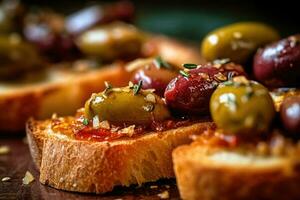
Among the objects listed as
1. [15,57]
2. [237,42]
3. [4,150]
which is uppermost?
[237,42]

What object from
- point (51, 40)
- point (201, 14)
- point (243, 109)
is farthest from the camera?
point (201, 14)

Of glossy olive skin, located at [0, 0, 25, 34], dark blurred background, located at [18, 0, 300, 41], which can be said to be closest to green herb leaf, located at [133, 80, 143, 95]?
glossy olive skin, located at [0, 0, 25, 34]

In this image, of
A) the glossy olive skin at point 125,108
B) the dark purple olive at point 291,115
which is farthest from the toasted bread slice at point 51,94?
the dark purple olive at point 291,115

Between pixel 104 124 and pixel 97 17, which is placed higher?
pixel 97 17

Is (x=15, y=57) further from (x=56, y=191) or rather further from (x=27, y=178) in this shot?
(x=56, y=191)

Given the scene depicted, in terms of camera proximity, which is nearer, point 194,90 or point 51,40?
point 194,90

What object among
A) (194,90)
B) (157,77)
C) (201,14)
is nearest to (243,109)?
(194,90)

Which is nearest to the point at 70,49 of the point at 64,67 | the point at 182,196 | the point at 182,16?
the point at 64,67
